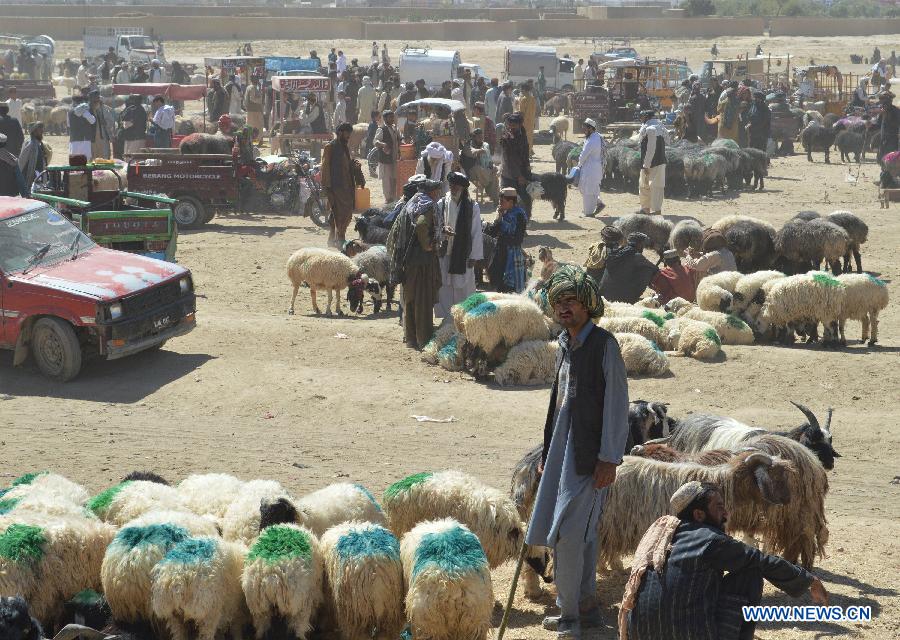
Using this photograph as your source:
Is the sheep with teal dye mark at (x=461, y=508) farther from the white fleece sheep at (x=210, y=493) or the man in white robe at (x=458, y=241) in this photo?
the man in white robe at (x=458, y=241)

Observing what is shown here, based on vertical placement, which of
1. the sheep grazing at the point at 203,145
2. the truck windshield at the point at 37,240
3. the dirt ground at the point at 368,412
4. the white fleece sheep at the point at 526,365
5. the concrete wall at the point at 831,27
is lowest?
the dirt ground at the point at 368,412

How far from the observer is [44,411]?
984cm

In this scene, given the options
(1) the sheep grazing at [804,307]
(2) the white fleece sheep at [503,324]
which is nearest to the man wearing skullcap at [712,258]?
(1) the sheep grazing at [804,307]

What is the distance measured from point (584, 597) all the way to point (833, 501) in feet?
9.68

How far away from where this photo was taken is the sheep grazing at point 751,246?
13781 mm

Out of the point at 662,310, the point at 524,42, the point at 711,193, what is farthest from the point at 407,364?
the point at 524,42

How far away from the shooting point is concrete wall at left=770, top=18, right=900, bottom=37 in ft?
223

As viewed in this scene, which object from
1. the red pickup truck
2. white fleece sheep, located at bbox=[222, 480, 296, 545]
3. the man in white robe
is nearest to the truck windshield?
the red pickup truck

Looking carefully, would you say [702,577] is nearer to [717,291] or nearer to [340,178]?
[717,291]

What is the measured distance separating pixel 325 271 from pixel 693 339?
13.5ft

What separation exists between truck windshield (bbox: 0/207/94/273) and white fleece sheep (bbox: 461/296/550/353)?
12.7 feet

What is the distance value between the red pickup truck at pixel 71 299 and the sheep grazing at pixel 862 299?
20.6 ft

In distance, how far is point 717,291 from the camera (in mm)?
12000

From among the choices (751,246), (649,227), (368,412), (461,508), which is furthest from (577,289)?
(649,227)
